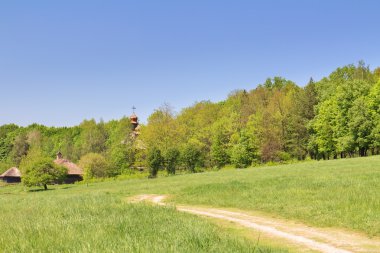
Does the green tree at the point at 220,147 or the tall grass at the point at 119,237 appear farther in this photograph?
the green tree at the point at 220,147

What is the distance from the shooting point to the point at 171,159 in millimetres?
74875

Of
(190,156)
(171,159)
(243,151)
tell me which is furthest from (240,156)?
(171,159)

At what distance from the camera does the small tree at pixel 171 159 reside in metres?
74.3

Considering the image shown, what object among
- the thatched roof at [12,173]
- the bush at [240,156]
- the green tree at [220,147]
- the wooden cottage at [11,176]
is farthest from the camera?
the wooden cottage at [11,176]

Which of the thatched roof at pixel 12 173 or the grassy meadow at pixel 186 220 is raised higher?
the thatched roof at pixel 12 173

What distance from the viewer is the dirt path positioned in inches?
480

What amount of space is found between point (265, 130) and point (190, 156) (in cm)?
2034

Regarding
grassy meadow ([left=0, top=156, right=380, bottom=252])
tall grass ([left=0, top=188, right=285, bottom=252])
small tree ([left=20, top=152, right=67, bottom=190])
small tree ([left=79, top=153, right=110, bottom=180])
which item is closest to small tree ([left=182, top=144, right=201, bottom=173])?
small tree ([left=79, top=153, right=110, bottom=180])

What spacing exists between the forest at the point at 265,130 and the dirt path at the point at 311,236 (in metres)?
54.6

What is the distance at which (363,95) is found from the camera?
250 feet

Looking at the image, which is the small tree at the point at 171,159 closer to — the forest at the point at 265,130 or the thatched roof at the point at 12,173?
the forest at the point at 265,130

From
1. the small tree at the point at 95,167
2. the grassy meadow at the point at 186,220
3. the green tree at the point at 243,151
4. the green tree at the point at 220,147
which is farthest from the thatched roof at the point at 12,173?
the grassy meadow at the point at 186,220

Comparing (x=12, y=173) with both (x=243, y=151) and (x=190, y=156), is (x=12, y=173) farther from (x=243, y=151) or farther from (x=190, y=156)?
(x=243, y=151)

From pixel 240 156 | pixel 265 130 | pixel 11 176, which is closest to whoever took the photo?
pixel 240 156
